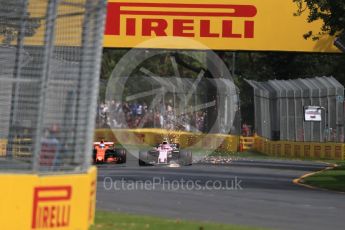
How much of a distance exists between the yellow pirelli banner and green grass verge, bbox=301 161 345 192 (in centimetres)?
1345

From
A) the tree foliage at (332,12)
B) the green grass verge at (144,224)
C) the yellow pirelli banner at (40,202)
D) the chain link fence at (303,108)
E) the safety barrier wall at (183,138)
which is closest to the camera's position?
the yellow pirelli banner at (40,202)

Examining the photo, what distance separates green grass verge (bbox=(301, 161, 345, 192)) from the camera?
2470 cm

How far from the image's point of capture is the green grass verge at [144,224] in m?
13.4

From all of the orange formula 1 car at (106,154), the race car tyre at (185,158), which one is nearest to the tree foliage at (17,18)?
the orange formula 1 car at (106,154)

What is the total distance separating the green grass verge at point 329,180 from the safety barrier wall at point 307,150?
8386mm

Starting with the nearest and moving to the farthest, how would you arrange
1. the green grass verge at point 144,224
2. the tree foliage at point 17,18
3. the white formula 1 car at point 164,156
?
1. the tree foliage at point 17,18
2. the green grass verge at point 144,224
3. the white formula 1 car at point 164,156

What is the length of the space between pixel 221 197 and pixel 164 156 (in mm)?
10887

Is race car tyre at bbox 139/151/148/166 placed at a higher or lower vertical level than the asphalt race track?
higher

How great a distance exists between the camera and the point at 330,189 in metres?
23.9

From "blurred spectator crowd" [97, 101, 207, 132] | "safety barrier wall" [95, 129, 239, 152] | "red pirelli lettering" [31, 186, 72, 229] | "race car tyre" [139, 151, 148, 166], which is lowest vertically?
"red pirelli lettering" [31, 186, 72, 229]

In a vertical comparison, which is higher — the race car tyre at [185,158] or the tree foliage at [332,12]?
the tree foliage at [332,12]

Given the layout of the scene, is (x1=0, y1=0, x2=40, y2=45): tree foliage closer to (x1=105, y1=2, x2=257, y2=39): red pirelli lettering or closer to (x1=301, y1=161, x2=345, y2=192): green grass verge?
(x1=301, y1=161, x2=345, y2=192): green grass verge

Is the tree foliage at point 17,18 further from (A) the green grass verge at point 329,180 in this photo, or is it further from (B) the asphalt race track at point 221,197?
(A) the green grass verge at point 329,180

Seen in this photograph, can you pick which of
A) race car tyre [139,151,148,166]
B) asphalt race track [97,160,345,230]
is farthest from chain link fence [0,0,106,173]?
race car tyre [139,151,148,166]
